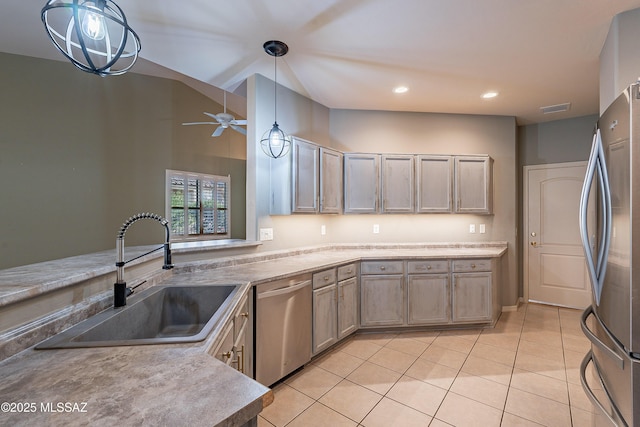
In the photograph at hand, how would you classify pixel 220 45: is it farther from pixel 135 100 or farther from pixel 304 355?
pixel 135 100

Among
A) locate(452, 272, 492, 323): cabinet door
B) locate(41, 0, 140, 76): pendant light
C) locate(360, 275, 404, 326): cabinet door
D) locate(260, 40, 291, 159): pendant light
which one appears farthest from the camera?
locate(452, 272, 492, 323): cabinet door

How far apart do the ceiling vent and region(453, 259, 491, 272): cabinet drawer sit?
227 cm

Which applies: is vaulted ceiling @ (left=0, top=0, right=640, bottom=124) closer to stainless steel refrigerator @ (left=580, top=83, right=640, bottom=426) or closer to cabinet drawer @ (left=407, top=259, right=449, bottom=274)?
stainless steel refrigerator @ (left=580, top=83, right=640, bottom=426)

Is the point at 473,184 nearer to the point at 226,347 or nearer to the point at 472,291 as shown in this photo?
the point at 472,291

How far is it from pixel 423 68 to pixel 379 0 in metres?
1.11

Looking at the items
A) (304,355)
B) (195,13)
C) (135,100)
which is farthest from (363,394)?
(135,100)

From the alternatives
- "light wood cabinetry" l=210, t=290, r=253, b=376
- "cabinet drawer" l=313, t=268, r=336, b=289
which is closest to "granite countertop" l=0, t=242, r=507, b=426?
"light wood cabinetry" l=210, t=290, r=253, b=376

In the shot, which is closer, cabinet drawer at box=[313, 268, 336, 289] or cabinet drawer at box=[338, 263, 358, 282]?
cabinet drawer at box=[313, 268, 336, 289]

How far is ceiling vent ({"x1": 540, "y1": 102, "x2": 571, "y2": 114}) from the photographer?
3712 mm

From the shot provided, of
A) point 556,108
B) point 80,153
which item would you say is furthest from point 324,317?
point 80,153

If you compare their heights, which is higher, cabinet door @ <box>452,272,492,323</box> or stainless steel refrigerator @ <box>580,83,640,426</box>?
stainless steel refrigerator @ <box>580,83,640,426</box>

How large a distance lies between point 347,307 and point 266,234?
117 centimetres

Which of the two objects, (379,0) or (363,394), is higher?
(379,0)

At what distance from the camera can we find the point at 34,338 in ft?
3.47
